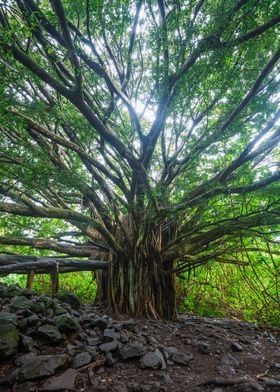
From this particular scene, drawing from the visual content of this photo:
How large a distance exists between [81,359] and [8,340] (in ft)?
2.09

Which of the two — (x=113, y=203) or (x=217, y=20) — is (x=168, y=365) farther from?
(x=217, y=20)

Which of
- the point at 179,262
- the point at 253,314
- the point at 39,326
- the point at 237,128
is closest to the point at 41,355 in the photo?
the point at 39,326

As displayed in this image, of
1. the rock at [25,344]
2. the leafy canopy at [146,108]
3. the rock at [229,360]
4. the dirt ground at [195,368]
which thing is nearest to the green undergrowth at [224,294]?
the leafy canopy at [146,108]

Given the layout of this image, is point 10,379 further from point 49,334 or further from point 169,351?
point 169,351

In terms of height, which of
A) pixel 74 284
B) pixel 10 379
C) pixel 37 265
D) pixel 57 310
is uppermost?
pixel 37 265

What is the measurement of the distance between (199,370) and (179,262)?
12.1 feet

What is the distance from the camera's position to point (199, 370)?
2.83 metres

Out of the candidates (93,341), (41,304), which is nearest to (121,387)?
(93,341)

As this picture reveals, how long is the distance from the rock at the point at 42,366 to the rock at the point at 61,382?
0.08m

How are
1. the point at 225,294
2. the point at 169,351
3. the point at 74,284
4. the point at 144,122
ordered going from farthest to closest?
the point at 74,284 → the point at 225,294 → the point at 144,122 → the point at 169,351

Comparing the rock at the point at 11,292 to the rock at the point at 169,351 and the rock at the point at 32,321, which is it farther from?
the rock at the point at 169,351

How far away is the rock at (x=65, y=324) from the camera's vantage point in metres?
2.94

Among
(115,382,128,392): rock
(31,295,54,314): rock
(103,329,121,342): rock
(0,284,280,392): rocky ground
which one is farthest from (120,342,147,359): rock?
(31,295,54,314): rock

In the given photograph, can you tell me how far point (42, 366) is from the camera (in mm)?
2238
